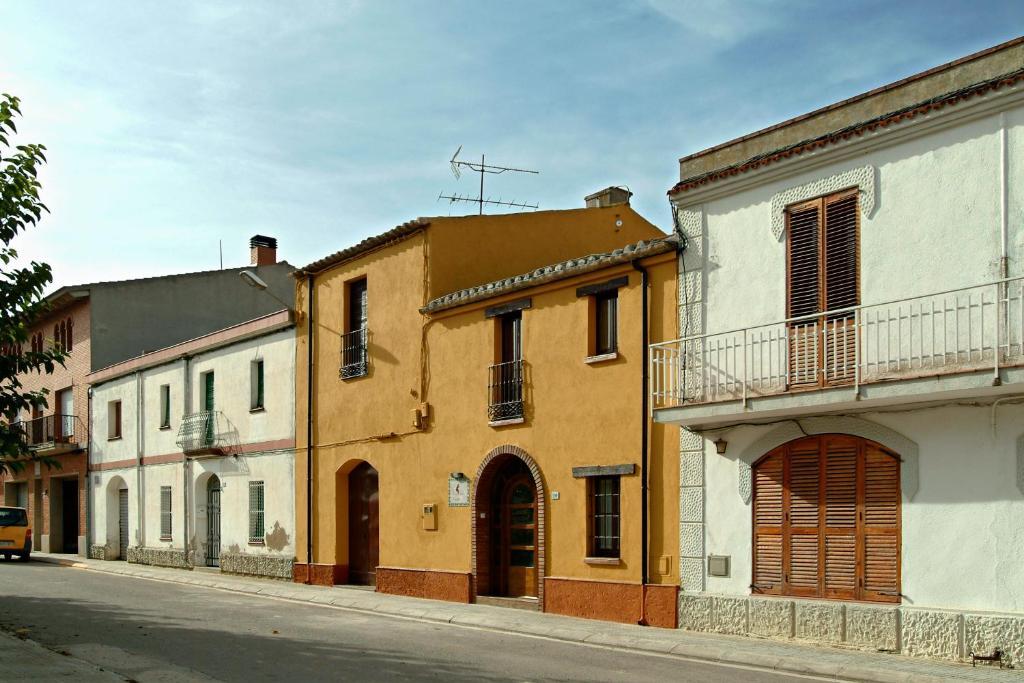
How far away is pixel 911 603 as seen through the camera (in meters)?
12.6

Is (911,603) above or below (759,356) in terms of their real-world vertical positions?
below

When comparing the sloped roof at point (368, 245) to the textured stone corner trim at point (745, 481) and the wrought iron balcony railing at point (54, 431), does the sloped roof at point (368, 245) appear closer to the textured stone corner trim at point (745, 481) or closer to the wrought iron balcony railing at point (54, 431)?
the textured stone corner trim at point (745, 481)

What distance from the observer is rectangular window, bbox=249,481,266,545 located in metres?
26.2

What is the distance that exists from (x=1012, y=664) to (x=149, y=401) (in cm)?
2577

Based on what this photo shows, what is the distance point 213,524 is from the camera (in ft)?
95.2

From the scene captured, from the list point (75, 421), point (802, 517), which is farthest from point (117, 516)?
point (802, 517)

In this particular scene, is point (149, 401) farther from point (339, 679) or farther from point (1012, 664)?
point (1012, 664)

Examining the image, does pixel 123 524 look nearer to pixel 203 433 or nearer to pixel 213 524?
pixel 213 524

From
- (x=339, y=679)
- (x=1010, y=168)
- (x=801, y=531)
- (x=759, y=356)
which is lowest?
(x=339, y=679)

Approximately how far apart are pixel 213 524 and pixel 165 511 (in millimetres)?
2612

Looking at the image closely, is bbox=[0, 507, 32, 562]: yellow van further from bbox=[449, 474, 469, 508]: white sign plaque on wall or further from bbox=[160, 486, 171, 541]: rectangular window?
bbox=[449, 474, 469, 508]: white sign plaque on wall

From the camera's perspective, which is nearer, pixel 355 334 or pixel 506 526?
pixel 506 526

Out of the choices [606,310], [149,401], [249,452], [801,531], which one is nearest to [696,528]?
[801,531]

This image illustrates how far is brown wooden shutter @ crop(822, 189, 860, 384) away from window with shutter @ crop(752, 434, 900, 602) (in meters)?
1.10
